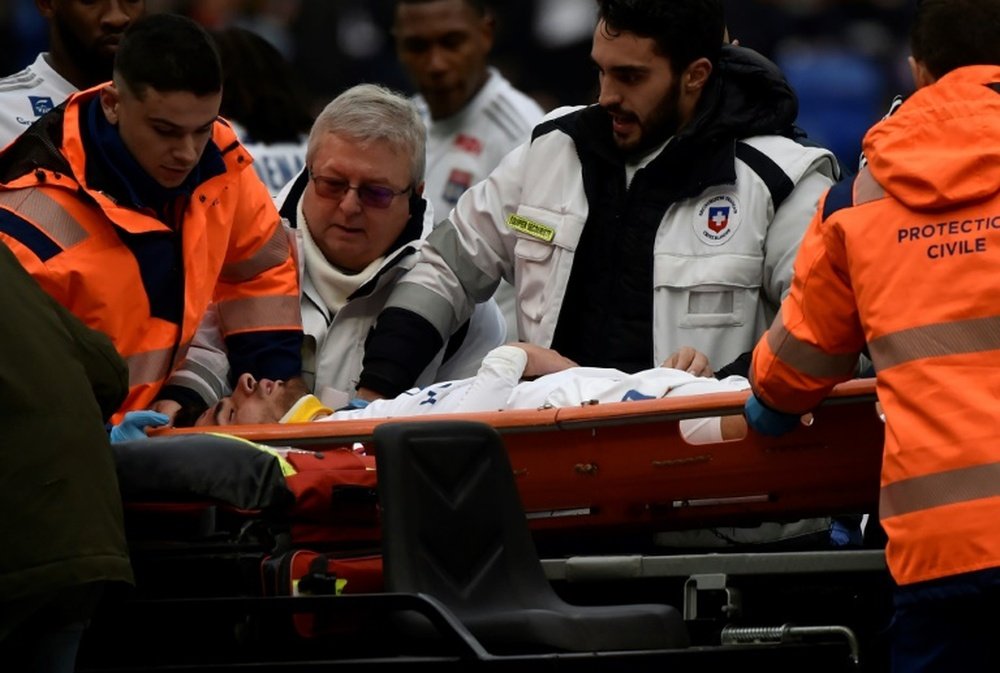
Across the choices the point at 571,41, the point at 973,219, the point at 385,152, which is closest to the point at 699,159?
the point at 385,152

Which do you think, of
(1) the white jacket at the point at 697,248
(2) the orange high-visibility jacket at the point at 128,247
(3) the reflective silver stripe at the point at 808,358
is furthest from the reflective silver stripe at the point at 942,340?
(2) the orange high-visibility jacket at the point at 128,247

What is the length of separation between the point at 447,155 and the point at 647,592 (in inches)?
131

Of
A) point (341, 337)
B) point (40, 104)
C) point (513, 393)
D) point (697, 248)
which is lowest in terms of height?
point (341, 337)

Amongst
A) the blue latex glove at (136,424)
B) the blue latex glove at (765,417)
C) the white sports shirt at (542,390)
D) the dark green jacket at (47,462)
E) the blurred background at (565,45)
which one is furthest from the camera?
the blurred background at (565,45)

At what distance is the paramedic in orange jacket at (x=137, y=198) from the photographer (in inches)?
212

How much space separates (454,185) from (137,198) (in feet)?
9.77

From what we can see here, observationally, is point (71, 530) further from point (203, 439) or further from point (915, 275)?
point (915, 275)

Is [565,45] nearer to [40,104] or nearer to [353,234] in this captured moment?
[40,104]

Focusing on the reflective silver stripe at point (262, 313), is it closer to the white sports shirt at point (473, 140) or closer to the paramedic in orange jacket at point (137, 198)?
the paramedic in orange jacket at point (137, 198)

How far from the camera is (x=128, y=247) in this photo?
5.46m

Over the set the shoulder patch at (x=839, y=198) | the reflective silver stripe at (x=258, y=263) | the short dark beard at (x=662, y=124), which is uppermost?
the shoulder patch at (x=839, y=198)

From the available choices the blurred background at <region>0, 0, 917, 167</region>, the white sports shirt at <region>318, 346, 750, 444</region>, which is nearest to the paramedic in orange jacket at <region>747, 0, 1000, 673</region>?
the white sports shirt at <region>318, 346, 750, 444</region>

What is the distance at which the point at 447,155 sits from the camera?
27.6 ft

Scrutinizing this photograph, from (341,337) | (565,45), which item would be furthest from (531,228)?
(565,45)
